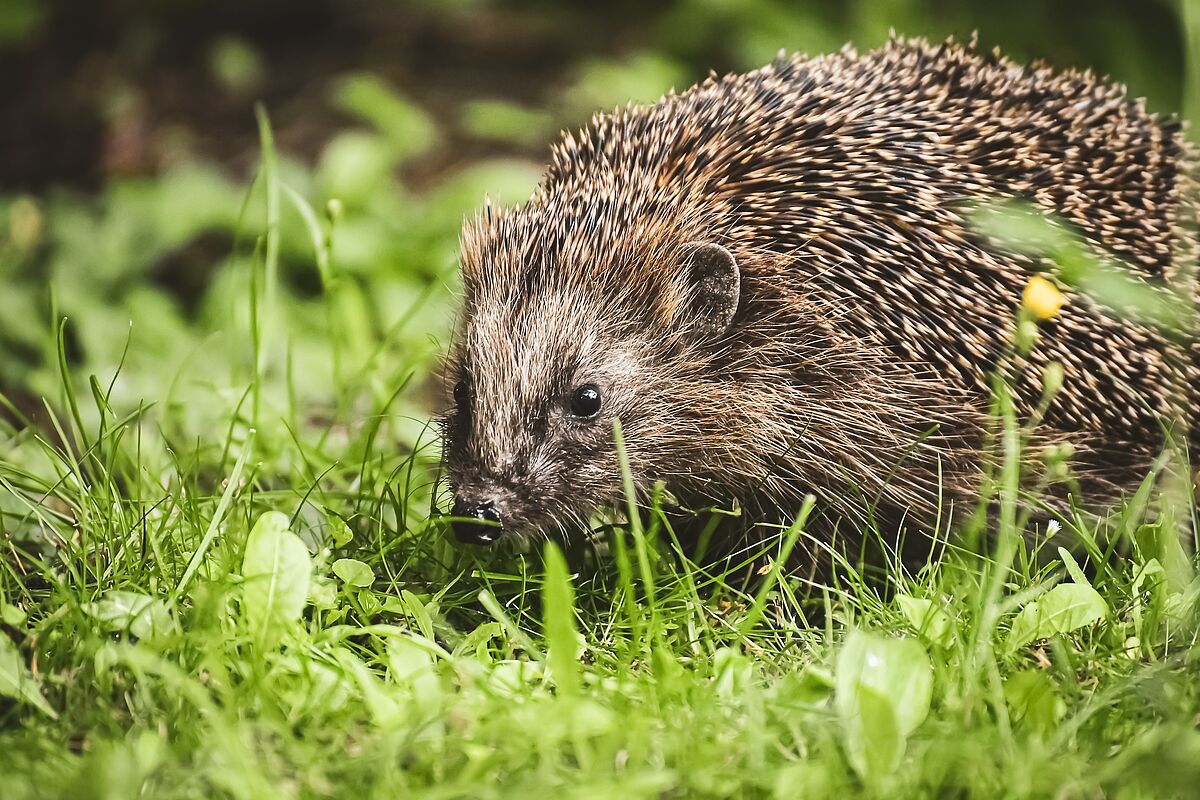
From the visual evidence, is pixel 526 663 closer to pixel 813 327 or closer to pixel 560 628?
pixel 560 628

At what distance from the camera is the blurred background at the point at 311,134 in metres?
6.70

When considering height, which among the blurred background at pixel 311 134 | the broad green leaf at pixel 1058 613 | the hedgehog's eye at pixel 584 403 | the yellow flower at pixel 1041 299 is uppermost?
the blurred background at pixel 311 134

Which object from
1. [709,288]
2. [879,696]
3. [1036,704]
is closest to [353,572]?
[709,288]

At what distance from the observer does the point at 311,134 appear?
909cm

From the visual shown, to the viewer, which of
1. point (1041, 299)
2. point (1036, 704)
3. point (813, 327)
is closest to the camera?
point (1036, 704)

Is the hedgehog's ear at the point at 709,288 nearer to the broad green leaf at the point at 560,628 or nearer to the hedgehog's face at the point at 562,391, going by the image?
the hedgehog's face at the point at 562,391

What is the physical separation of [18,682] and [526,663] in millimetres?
1338

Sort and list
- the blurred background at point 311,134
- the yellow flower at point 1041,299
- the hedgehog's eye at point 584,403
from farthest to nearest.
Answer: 1. the blurred background at point 311,134
2. the hedgehog's eye at point 584,403
3. the yellow flower at point 1041,299

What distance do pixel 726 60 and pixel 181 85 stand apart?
166 inches

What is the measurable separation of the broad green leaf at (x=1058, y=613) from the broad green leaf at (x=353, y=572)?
1.91 metres

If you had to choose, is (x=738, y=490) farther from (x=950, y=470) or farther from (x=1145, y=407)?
(x=1145, y=407)

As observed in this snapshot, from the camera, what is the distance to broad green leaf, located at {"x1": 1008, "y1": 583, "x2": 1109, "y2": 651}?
3.54 meters

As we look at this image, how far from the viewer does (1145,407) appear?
4.33 m

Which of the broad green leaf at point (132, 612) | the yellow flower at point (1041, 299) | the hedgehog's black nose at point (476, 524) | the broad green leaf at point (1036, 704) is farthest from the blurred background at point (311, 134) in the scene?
the broad green leaf at point (1036, 704)
